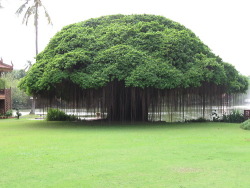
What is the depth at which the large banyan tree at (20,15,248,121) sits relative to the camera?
607 inches

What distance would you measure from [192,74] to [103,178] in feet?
35.6

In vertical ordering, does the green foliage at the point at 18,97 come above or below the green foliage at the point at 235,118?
above

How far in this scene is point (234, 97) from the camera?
21750mm

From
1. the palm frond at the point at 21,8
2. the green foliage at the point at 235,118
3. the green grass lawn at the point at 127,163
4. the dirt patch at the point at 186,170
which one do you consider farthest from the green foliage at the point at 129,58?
the palm frond at the point at 21,8

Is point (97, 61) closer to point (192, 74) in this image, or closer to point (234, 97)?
point (192, 74)

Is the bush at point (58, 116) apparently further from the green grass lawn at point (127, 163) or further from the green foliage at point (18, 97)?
the green foliage at point (18, 97)

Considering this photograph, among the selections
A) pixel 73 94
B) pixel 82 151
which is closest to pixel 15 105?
pixel 73 94

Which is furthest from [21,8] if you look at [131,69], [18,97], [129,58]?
[18,97]

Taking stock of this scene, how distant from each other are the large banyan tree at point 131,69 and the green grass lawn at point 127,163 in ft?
16.6

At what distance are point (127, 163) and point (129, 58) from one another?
8756mm

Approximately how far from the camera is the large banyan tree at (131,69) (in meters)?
15.4

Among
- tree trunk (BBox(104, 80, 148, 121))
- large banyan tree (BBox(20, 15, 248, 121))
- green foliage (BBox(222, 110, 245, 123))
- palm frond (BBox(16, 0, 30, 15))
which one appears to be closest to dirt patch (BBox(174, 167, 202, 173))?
large banyan tree (BBox(20, 15, 248, 121))

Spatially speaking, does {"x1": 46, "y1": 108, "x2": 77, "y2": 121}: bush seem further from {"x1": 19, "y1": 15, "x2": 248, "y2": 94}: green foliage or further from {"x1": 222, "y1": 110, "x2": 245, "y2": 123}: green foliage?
{"x1": 222, "y1": 110, "x2": 245, "y2": 123}: green foliage

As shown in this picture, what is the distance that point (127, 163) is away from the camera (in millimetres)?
7270
